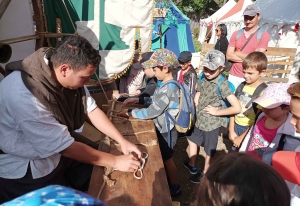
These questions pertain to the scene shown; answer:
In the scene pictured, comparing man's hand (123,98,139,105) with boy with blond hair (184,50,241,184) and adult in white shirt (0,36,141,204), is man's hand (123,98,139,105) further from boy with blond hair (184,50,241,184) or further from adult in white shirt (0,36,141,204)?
adult in white shirt (0,36,141,204)

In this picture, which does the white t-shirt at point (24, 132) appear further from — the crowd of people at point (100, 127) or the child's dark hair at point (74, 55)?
the child's dark hair at point (74, 55)

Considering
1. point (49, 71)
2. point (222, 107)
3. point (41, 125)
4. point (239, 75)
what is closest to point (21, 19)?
point (49, 71)

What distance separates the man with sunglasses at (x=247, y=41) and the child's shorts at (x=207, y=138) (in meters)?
0.96

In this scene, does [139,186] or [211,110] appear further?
[211,110]

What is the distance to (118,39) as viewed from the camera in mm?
3500

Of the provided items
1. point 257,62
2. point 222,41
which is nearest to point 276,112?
point 257,62

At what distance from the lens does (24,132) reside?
131 cm

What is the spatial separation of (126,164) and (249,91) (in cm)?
155

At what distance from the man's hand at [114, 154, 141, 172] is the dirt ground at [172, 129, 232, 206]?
4.37 feet

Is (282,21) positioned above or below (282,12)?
below

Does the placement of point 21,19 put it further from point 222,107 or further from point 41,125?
point 222,107

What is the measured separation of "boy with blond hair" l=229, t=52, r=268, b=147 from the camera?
7.57 ft

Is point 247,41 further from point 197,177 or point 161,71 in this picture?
point 197,177

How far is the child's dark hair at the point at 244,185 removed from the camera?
76 cm
